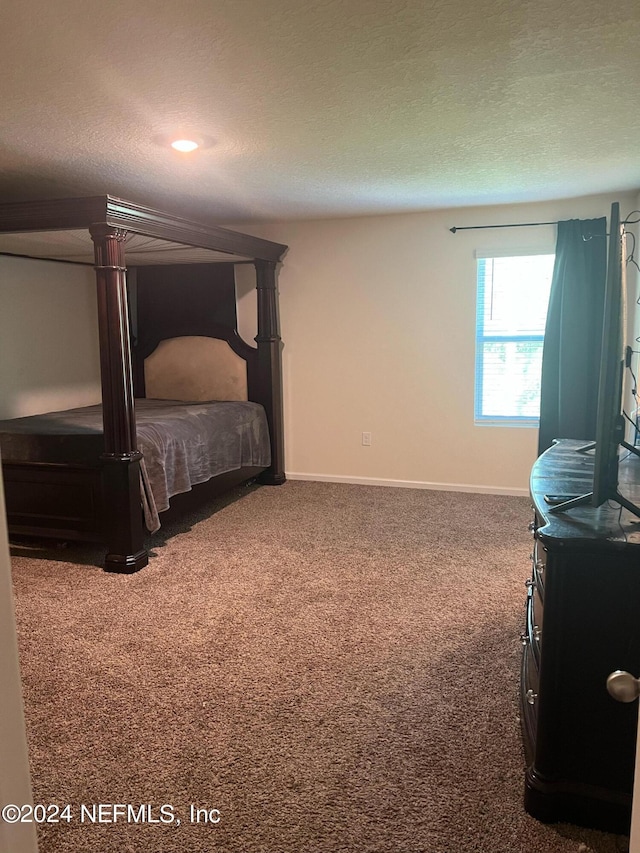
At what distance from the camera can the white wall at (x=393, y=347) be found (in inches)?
196

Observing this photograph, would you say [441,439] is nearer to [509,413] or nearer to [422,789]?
[509,413]

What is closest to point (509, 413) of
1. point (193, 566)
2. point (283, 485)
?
point (283, 485)

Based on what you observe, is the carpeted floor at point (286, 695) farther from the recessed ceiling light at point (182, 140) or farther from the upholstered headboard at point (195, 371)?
the recessed ceiling light at point (182, 140)

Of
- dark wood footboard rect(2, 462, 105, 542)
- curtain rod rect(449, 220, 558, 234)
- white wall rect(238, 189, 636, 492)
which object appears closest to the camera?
dark wood footboard rect(2, 462, 105, 542)

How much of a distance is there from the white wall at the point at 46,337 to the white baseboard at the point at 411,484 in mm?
2137

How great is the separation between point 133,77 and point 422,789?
2.52 metres

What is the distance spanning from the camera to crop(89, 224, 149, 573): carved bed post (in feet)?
11.1

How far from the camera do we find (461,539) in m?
4.02

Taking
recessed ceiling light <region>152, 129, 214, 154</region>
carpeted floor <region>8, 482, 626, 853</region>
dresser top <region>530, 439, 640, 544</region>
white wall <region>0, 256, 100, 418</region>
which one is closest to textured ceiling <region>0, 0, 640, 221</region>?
recessed ceiling light <region>152, 129, 214, 154</region>

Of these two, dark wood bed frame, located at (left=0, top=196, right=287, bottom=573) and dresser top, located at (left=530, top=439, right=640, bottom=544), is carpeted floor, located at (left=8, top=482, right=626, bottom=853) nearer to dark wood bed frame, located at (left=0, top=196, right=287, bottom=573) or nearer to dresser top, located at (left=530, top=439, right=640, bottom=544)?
dark wood bed frame, located at (left=0, top=196, right=287, bottom=573)

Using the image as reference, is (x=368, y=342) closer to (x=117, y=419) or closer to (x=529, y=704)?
(x=117, y=419)

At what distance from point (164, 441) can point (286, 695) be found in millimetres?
2081

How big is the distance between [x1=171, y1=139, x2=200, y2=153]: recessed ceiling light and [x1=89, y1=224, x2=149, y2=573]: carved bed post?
0.59 metres

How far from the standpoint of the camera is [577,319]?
4562 mm
